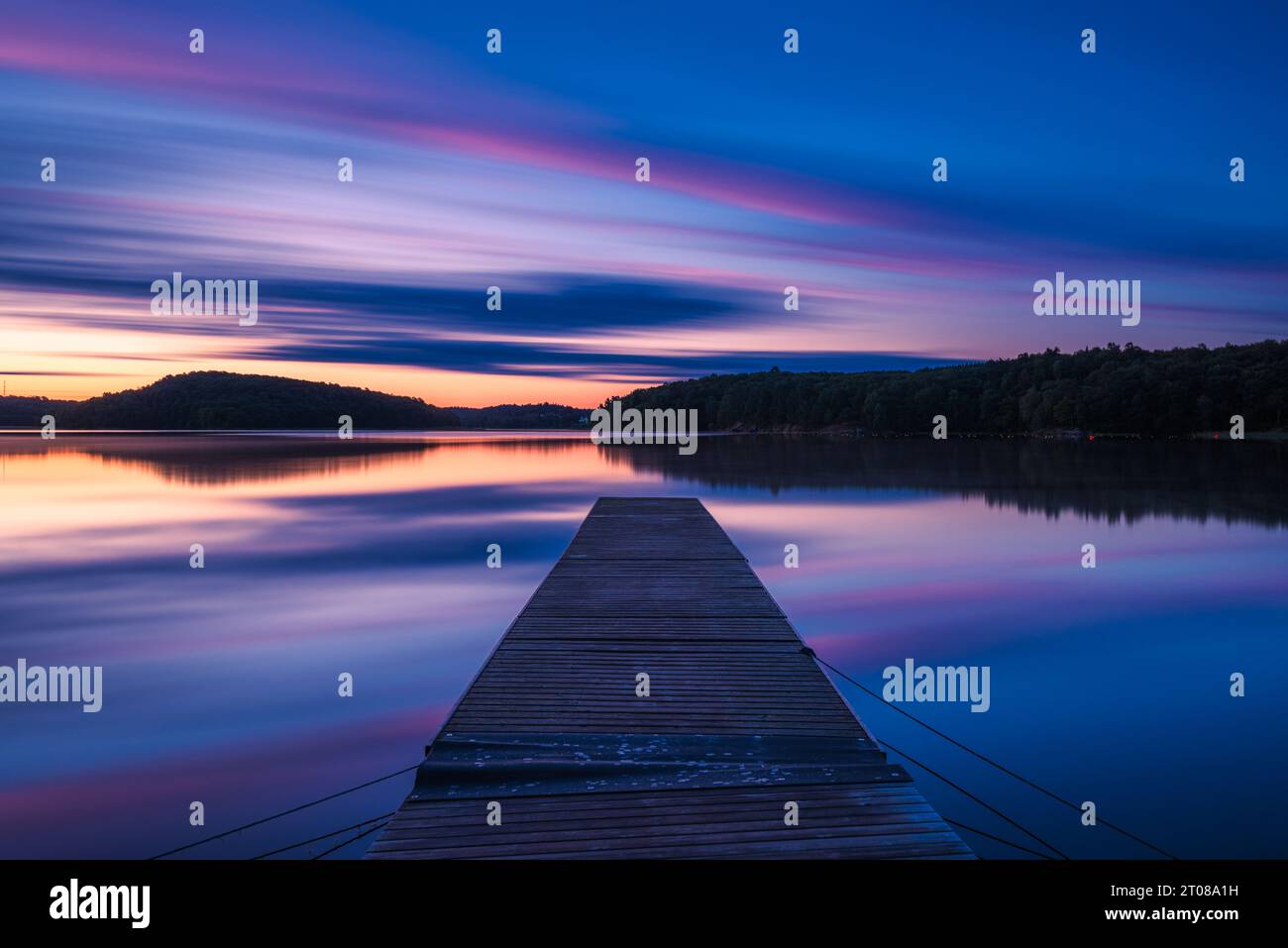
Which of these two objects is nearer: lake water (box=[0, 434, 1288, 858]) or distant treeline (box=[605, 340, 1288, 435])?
lake water (box=[0, 434, 1288, 858])

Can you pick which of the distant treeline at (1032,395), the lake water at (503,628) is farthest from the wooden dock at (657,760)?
the distant treeline at (1032,395)

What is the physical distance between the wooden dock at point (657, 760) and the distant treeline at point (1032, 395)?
294 feet

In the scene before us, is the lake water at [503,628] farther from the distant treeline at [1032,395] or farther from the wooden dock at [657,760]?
the distant treeline at [1032,395]

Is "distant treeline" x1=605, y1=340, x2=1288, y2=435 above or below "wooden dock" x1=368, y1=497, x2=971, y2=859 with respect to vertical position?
above

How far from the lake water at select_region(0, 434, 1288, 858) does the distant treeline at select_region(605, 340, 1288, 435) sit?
2334 inches

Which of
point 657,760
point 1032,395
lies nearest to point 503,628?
point 657,760

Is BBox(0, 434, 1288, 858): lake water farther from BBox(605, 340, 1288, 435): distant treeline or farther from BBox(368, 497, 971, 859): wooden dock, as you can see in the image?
BBox(605, 340, 1288, 435): distant treeline

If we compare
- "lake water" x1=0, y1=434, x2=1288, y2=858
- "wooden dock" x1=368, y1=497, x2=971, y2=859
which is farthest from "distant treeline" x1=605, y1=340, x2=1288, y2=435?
"wooden dock" x1=368, y1=497, x2=971, y2=859

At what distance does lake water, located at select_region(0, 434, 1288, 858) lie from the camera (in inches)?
270

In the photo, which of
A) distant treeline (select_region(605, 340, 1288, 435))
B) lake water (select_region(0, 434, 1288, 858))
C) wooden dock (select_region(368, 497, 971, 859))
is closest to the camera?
wooden dock (select_region(368, 497, 971, 859))

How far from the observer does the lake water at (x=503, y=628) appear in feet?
22.5
